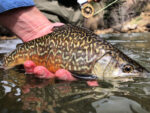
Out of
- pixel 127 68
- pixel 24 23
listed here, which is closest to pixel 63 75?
pixel 127 68

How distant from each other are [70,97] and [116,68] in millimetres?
1031

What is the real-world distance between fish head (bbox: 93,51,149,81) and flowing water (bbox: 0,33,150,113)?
0.17 metres

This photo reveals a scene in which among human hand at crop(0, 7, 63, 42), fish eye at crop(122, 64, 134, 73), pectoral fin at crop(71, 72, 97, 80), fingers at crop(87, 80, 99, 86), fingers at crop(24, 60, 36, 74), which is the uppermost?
human hand at crop(0, 7, 63, 42)

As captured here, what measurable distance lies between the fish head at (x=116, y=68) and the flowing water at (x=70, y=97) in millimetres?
167

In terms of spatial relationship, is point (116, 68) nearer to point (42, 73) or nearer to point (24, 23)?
point (42, 73)

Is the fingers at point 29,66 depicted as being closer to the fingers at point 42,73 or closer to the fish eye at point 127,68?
the fingers at point 42,73

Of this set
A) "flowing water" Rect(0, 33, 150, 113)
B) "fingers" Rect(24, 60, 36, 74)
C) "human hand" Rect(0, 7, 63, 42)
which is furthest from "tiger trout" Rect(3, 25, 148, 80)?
"human hand" Rect(0, 7, 63, 42)

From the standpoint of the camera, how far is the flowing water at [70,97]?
1.82 m

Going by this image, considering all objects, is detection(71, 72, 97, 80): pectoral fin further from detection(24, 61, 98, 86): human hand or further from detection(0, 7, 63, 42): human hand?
detection(0, 7, 63, 42): human hand

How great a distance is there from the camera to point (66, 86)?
8.27 feet

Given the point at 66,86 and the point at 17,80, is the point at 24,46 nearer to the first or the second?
the point at 17,80

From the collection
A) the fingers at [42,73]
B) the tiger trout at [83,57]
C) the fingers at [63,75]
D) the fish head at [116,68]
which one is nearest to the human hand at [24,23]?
the tiger trout at [83,57]

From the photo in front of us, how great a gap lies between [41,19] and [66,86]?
5.79 feet

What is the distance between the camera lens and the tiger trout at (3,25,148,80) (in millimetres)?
2828
